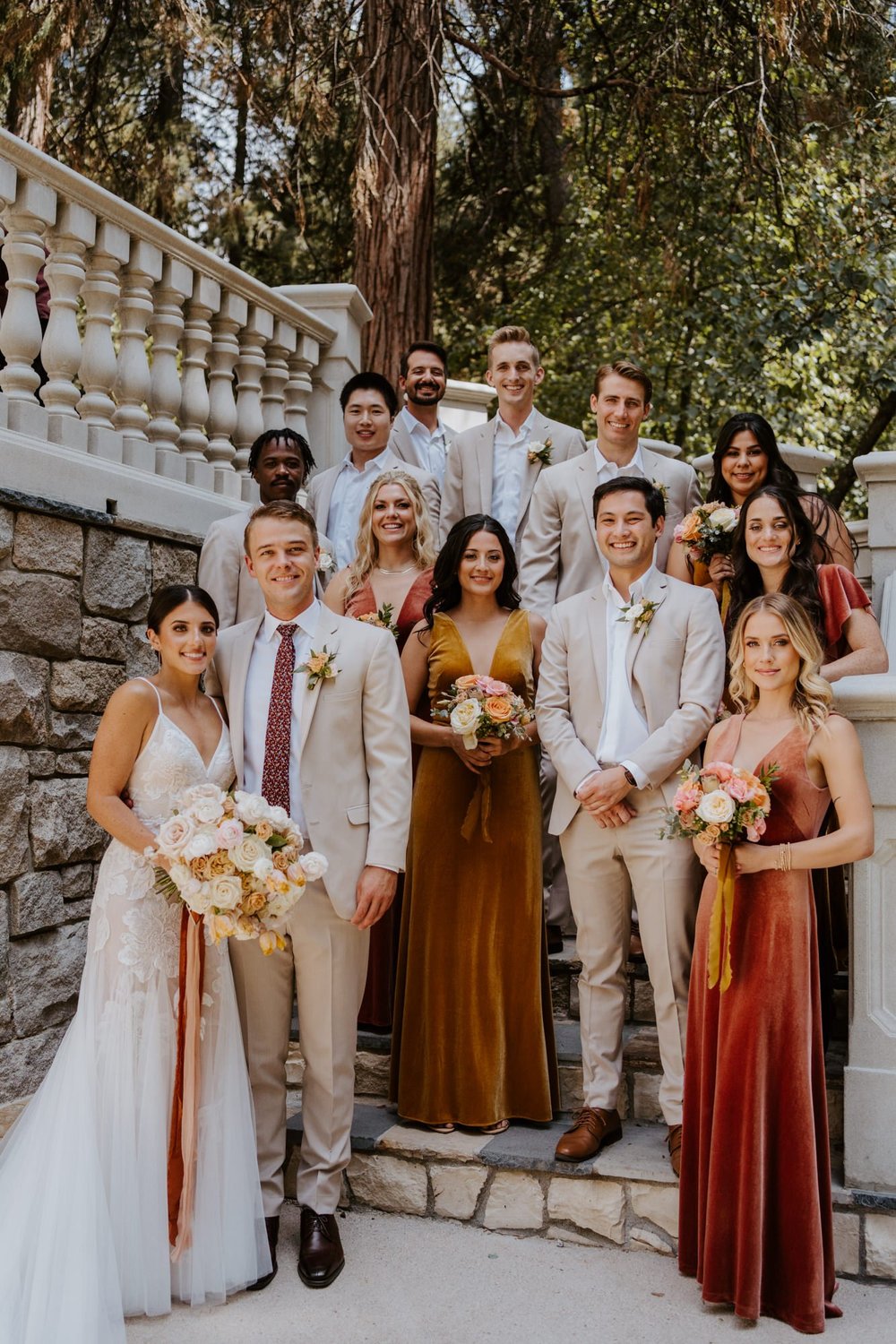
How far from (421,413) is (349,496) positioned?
2.38 feet

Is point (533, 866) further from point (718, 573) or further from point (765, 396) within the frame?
point (765, 396)

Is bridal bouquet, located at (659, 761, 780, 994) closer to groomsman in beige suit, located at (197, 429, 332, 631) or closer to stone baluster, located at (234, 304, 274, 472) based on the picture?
groomsman in beige suit, located at (197, 429, 332, 631)

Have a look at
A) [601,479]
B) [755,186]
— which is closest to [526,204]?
[755,186]

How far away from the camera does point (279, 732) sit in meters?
3.60

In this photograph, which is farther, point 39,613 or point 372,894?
point 39,613

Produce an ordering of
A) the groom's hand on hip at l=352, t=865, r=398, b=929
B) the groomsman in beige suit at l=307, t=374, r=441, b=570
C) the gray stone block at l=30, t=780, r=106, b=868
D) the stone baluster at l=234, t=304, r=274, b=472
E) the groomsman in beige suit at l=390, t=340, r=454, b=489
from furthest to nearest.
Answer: the groomsman in beige suit at l=390, t=340, r=454, b=489, the stone baluster at l=234, t=304, r=274, b=472, the groomsman in beige suit at l=307, t=374, r=441, b=570, the gray stone block at l=30, t=780, r=106, b=868, the groom's hand on hip at l=352, t=865, r=398, b=929

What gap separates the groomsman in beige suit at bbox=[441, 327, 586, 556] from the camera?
5461 mm

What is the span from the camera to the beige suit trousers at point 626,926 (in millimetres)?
3691

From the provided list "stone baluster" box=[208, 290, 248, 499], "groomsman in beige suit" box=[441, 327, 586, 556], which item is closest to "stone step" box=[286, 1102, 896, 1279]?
"groomsman in beige suit" box=[441, 327, 586, 556]

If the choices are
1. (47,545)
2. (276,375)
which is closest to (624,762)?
(47,545)

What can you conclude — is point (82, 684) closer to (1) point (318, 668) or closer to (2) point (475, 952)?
(1) point (318, 668)

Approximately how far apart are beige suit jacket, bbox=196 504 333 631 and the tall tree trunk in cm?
306

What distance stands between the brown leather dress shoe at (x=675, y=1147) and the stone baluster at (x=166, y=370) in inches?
122

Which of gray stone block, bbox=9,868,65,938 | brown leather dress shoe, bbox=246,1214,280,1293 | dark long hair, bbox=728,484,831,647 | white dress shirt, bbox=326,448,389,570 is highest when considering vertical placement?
white dress shirt, bbox=326,448,389,570
